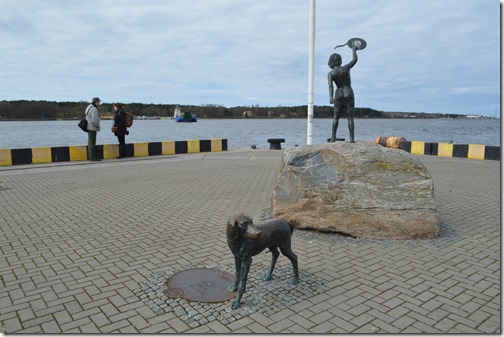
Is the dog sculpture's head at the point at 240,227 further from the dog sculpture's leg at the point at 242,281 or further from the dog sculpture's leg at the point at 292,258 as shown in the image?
the dog sculpture's leg at the point at 292,258

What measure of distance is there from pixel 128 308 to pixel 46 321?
72cm

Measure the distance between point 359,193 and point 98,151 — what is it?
12689 mm

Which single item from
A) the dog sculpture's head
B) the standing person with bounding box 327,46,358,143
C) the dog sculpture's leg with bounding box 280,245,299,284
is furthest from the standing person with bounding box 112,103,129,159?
the dog sculpture's head

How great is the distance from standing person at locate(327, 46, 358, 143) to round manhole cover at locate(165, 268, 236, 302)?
4.50m

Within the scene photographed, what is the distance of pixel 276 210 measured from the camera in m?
6.84

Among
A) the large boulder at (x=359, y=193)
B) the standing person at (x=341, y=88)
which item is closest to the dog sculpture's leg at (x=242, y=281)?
the large boulder at (x=359, y=193)

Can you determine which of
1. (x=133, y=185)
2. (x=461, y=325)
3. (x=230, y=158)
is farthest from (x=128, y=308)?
(x=230, y=158)

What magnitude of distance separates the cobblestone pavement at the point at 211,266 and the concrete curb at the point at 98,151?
241 inches

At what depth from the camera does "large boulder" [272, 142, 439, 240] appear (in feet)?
20.5

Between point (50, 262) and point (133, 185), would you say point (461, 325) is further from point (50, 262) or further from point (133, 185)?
point (133, 185)

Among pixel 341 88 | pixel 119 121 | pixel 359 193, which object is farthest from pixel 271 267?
pixel 119 121

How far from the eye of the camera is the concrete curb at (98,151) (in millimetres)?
14805

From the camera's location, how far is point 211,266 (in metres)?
5.17

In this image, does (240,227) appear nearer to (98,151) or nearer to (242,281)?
(242,281)
